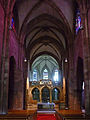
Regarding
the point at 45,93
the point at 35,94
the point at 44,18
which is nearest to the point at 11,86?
the point at 44,18

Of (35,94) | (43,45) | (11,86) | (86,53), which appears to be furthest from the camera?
(35,94)

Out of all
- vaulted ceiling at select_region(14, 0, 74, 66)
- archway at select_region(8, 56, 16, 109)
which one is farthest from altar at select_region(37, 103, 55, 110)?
vaulted ceiling at select_region(14, 0, 74, 66)

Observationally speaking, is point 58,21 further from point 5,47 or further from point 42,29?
point 5,47

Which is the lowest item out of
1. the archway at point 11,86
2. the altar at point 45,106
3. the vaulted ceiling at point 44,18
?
the altar at point 45,106

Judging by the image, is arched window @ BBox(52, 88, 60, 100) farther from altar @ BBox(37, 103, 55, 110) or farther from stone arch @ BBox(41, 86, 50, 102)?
altar @ BBox(37, 103, 55, 110)

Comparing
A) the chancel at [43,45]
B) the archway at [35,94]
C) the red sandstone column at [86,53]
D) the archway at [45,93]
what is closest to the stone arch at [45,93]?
the archway at [45,93]

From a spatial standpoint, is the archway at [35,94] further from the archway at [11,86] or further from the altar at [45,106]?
the archway at [11,86]

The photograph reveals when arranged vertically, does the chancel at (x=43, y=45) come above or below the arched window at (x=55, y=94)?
above

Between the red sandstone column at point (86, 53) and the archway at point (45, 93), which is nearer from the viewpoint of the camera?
the red sandstone column at point (86, 53)

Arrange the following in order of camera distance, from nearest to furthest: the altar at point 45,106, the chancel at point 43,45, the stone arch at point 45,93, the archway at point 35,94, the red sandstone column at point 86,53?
the red sandstone column at point 86,53 < the chancel at point 43,45 < the altar at point 45,106 < the stone arch at point 45,93 < the archway at point 35,94

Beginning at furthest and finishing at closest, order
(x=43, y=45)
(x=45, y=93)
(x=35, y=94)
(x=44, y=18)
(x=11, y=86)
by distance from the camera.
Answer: (x=35, y=94)
(x=45, y=93)
(x=43, y=45)
(x=44, y=18)
(x=11, y=86)

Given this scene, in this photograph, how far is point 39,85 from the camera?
39250 millimetres

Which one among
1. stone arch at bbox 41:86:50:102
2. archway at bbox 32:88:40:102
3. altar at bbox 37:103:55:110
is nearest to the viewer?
altar at bbox 37:103:55:110

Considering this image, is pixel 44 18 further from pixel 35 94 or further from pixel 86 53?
pixel 35 94
